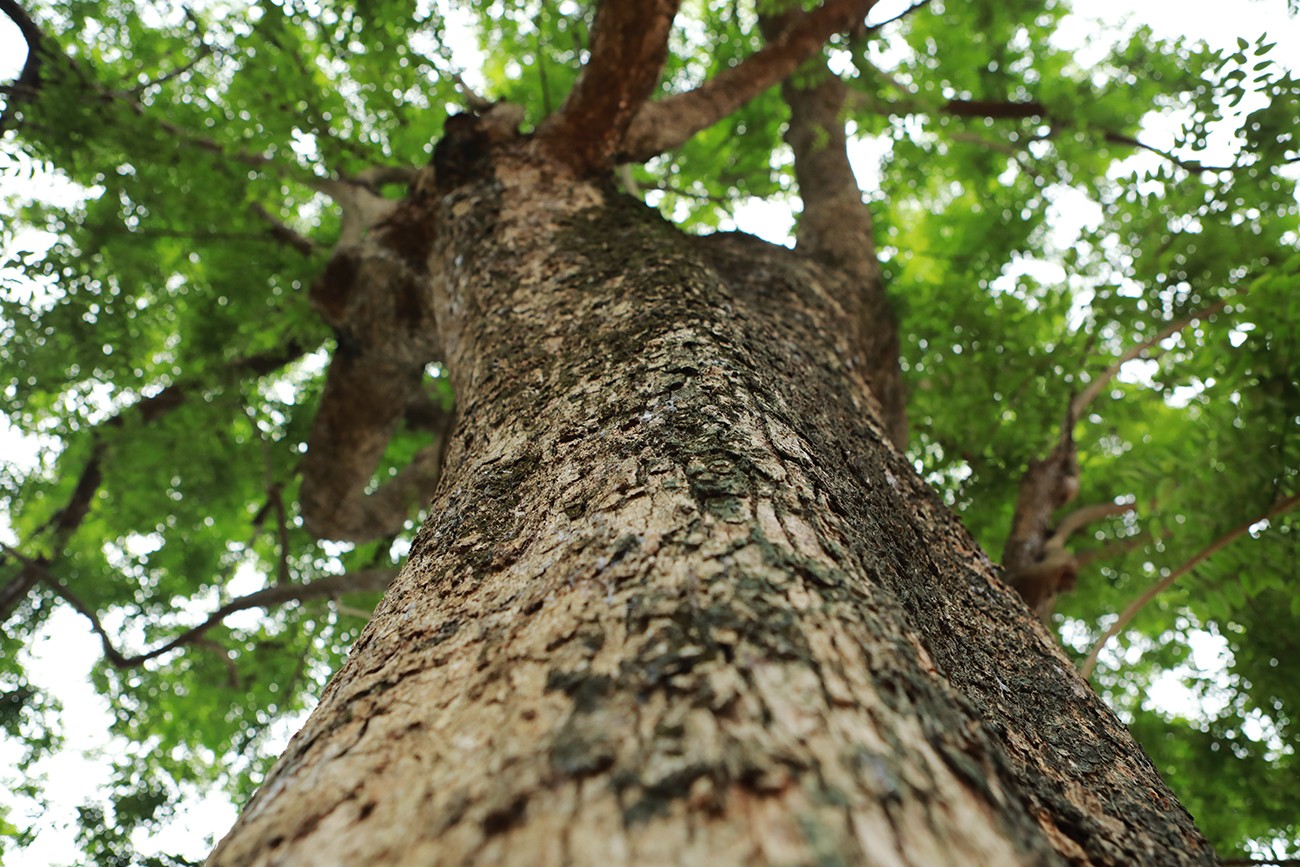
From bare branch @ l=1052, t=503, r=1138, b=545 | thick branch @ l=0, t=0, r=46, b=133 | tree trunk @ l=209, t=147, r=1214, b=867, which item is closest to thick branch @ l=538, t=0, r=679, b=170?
tree trunk @ l=209, t=147, r=1214, b=867

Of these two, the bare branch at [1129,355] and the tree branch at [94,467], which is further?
the tree branch at [94,467]

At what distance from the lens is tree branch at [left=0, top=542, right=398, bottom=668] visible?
392cm

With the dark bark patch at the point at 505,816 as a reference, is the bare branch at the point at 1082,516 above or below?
above

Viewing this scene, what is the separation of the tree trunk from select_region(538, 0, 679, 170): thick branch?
1309mm

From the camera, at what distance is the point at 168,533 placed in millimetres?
6301

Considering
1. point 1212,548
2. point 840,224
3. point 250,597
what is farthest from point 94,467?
point 1212,548

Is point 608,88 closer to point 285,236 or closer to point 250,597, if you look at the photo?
point 250,597

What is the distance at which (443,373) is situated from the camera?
675 centimetres

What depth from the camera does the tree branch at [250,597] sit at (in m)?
3.92

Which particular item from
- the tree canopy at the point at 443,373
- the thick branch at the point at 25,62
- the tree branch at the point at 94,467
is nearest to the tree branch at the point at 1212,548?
the tree canopy at the point at 443,373

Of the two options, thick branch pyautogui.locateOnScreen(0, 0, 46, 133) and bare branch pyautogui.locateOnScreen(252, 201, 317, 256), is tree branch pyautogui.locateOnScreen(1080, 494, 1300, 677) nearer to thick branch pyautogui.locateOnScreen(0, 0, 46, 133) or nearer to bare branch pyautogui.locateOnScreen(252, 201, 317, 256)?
bare branch pyautogui.locateOnScreen(252, 201, 317, 256)

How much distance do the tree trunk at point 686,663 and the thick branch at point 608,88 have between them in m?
1.31

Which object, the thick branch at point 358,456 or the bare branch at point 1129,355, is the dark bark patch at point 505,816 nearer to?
the bare branch at point 1129,355

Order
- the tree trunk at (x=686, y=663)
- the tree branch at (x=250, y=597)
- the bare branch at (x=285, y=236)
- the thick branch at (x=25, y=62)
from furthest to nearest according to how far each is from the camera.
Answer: the bare branch at (x=285, y=236) → the tree branch at (x=250, y=597) → the thick branch at (x=25, y=62) → the tree trunk at (x=686, y=663)
